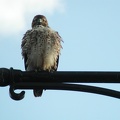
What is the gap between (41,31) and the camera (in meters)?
7.55

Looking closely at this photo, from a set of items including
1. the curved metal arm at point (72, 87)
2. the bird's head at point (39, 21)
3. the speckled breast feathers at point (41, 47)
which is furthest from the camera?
the bird's head at point (39, 21)

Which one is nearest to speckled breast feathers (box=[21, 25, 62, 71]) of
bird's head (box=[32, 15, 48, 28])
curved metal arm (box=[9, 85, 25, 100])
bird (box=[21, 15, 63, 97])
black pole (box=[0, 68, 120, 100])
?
bird (box=[21, 15, 63, 97])

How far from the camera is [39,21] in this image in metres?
8.77

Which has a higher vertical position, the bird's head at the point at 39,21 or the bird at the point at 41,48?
the bird's head at the point at 39,21

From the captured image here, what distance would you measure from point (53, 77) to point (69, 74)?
13 centimetres

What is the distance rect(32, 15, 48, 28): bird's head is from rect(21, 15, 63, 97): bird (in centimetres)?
91

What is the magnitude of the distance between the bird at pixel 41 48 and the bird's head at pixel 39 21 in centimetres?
91

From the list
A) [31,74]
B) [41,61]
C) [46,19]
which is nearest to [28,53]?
[41,61]

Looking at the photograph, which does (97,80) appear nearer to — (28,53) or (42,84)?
(42,84)

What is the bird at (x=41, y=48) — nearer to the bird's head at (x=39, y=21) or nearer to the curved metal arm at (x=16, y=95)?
the bird's head at (x=39, y=21)

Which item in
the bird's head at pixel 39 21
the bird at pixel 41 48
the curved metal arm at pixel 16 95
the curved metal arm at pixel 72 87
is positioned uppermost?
the bird's head at pixel 39 21

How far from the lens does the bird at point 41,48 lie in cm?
735

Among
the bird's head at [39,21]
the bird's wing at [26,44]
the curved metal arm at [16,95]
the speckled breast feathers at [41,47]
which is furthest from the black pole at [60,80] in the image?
the bird's head at [39,21]

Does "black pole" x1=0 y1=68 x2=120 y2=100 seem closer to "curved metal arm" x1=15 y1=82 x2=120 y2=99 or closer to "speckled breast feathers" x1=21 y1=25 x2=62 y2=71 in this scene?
"curved metal arm" x1=15 y1=82 x2=120 y2=99
